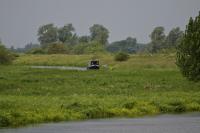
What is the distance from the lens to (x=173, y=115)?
165ft

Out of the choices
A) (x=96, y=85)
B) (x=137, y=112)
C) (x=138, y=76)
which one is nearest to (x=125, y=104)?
(x=137, y=112)

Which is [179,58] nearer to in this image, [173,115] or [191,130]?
[173,115]

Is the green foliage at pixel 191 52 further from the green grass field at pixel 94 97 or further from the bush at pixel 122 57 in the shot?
the bush at pixel 122 57

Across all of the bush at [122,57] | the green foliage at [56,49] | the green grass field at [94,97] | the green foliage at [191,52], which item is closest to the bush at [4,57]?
the bush at [122,57]

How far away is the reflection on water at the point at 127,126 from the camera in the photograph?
130 ft

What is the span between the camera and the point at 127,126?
4247 cm

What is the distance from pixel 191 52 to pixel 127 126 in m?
27.4

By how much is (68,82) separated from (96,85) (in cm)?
424

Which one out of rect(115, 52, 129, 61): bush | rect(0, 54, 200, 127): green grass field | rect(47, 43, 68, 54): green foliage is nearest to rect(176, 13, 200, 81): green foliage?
rect(0, 54, 200, 127): green grass field

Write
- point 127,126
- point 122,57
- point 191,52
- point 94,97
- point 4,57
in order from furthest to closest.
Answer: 1. point 4,57
2. point 122,57
3. point 191,52
4. point 94,97
5. point 127,126

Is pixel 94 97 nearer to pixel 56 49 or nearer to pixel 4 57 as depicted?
pixel 4 57

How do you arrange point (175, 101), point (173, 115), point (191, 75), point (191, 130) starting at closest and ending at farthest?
1. point (191, 130)
2. point (173, 115)
3. point (175, 101)
4. point (191, 75)

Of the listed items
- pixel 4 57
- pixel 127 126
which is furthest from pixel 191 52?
pixel 4 57

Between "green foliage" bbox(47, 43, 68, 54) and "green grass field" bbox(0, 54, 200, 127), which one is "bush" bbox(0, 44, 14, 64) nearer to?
"green foliage" bbox(47, 43, 68, 54)
